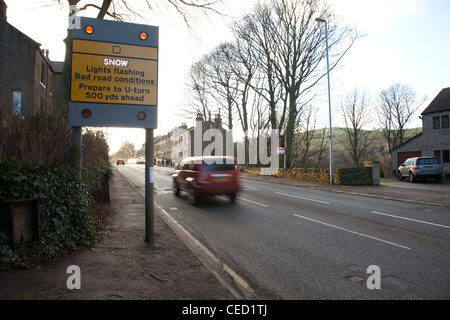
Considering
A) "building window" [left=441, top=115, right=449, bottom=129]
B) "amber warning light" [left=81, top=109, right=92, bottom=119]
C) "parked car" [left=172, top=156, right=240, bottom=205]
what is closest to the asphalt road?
"parked car" [left=172, top=156, right=240, bottom=205]

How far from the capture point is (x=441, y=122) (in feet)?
86.6

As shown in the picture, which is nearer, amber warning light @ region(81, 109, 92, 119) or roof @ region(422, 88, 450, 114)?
amber warning light @ region(81, 109, 92, 119)

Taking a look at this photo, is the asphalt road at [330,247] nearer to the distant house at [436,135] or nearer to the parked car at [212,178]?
the parked car at [212,178]

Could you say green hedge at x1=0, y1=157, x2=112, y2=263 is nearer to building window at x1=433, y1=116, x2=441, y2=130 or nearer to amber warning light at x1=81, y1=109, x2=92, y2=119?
amber warning light at x1=81, y1=109, x2=92, y2=119

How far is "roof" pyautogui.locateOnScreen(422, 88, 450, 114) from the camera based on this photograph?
26297 mm

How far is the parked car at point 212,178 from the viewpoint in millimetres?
10203

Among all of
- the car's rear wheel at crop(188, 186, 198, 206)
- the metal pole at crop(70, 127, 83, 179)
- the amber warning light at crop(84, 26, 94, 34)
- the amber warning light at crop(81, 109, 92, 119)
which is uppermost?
the amber warning light at crop(84, 26, 94, 34)

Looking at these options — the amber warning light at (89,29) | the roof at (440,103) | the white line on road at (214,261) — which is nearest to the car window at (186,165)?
the white line on road at (214,261)

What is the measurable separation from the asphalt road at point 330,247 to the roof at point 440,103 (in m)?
21.9

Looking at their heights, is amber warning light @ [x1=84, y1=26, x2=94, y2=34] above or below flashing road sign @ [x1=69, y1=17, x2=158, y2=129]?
above

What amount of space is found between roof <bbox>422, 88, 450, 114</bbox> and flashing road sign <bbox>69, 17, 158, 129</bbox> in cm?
3000

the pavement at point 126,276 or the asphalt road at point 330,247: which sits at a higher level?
the pavement at point 126,276
